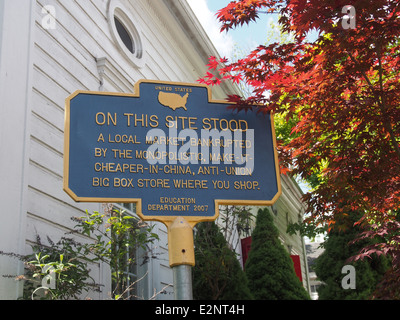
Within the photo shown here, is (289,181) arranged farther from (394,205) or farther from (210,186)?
(210,186)

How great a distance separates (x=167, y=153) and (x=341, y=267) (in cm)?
662

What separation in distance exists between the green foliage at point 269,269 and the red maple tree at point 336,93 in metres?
3.45

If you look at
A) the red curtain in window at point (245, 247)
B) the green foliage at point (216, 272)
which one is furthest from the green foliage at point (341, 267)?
the green foliage at point (216, 272)

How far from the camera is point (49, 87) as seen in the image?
22.6ft

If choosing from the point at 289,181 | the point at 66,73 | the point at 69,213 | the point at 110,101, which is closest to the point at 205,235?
the point at 69,213

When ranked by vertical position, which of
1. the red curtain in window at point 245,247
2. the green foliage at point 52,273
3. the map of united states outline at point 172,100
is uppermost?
the map of united states outline at point 172,100

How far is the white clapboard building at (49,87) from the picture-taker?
574cm

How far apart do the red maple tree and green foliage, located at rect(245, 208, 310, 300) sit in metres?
3.45

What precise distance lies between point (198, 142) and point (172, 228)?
3.28ft

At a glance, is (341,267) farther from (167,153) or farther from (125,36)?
(167,153)

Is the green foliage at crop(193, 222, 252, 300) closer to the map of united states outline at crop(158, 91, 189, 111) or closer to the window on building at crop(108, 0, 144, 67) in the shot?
the map of united states outline at crop(158, 91, 189, 111)

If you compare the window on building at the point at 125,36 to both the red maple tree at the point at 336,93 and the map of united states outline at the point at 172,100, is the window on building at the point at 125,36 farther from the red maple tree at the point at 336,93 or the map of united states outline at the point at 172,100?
the map of united states outline at the point at 172,100

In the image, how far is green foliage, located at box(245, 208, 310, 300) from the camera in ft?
32.6

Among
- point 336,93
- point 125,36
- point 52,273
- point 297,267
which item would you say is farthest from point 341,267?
point 52,273
